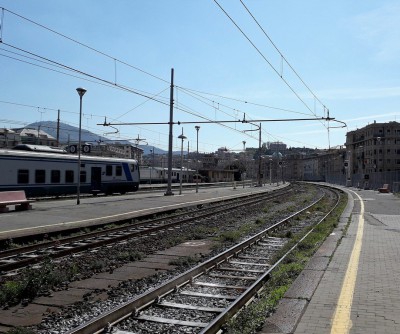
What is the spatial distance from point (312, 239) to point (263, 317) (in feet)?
26.5

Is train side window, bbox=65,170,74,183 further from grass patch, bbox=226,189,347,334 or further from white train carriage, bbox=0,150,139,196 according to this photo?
grass patch, bbox=226,189,347,334

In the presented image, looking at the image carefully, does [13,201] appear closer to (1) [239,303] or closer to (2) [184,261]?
(2) [184,261]

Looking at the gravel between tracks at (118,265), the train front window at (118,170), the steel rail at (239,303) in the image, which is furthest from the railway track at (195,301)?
the train front window at (118,170)

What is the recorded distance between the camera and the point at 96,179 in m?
32.5

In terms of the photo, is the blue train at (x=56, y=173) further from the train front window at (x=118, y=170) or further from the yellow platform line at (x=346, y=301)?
the yellow platform line at (x=346, y=301)

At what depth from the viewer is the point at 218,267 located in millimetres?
9727

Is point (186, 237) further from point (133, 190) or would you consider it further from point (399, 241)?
point (133, 190)

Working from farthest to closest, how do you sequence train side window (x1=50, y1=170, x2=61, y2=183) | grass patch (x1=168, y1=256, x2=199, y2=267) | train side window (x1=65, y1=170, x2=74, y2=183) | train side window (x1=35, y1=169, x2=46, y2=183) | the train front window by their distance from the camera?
1. the train front window
2. train side window (x1=65, y1=170, x2=74, y2=183)
3. train side window (x1=50, y1=170, x2=61, y2=183)
4. train side window (x1=35, y1=169, x2=46, y2=183)
5. grass patch (x1=168, y1=256, x2=199, y2=267)

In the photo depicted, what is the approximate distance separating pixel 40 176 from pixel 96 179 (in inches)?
229

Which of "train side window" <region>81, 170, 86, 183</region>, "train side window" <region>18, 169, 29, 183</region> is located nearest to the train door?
"train side window" <region>81, 170, 86, 183</region>

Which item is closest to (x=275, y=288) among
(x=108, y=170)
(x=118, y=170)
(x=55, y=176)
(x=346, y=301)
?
(x=346, y=301)

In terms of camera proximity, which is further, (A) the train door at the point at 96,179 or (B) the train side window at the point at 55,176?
(A) the train door at the point at 96,179

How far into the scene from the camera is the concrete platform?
5289 mm

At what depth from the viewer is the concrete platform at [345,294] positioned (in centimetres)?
529
